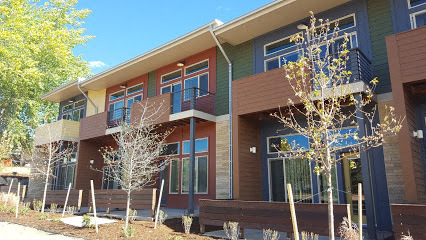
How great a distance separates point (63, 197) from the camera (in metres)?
14.8

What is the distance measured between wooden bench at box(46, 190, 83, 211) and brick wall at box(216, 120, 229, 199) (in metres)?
6.01

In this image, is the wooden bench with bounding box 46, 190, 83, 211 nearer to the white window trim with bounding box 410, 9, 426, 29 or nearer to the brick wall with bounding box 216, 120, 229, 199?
the brick wall with bounding box 216, 120, 229, 199

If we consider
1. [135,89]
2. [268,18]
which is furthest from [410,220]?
[135,89]

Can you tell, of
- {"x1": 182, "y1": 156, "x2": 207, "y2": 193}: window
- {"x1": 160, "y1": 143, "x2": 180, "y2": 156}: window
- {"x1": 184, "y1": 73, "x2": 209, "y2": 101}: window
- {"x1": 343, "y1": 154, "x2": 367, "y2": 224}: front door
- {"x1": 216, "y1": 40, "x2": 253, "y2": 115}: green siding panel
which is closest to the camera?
{"x1": 343, "y1": 154, "x2": 367, "y2": 224}: front door

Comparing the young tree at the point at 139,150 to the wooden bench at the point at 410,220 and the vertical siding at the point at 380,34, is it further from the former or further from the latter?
the vertical siding at the point at 380,34

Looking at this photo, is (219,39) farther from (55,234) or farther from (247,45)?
(55,234)

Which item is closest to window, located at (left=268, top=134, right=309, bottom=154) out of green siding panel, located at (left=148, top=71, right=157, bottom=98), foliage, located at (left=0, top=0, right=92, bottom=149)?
green siding panel, located at (left=148, top=71, right=157, bottom=98)

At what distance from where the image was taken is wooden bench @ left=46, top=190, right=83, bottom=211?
44.6 feet

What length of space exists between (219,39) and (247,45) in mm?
1173

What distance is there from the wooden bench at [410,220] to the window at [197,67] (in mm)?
10051

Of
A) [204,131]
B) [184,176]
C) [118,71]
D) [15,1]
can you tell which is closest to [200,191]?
[184,176]

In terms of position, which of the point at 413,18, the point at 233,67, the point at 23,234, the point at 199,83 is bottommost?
the point at 23,234

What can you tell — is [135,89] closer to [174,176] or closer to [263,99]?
[174,176]

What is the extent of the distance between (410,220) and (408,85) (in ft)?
11.7
